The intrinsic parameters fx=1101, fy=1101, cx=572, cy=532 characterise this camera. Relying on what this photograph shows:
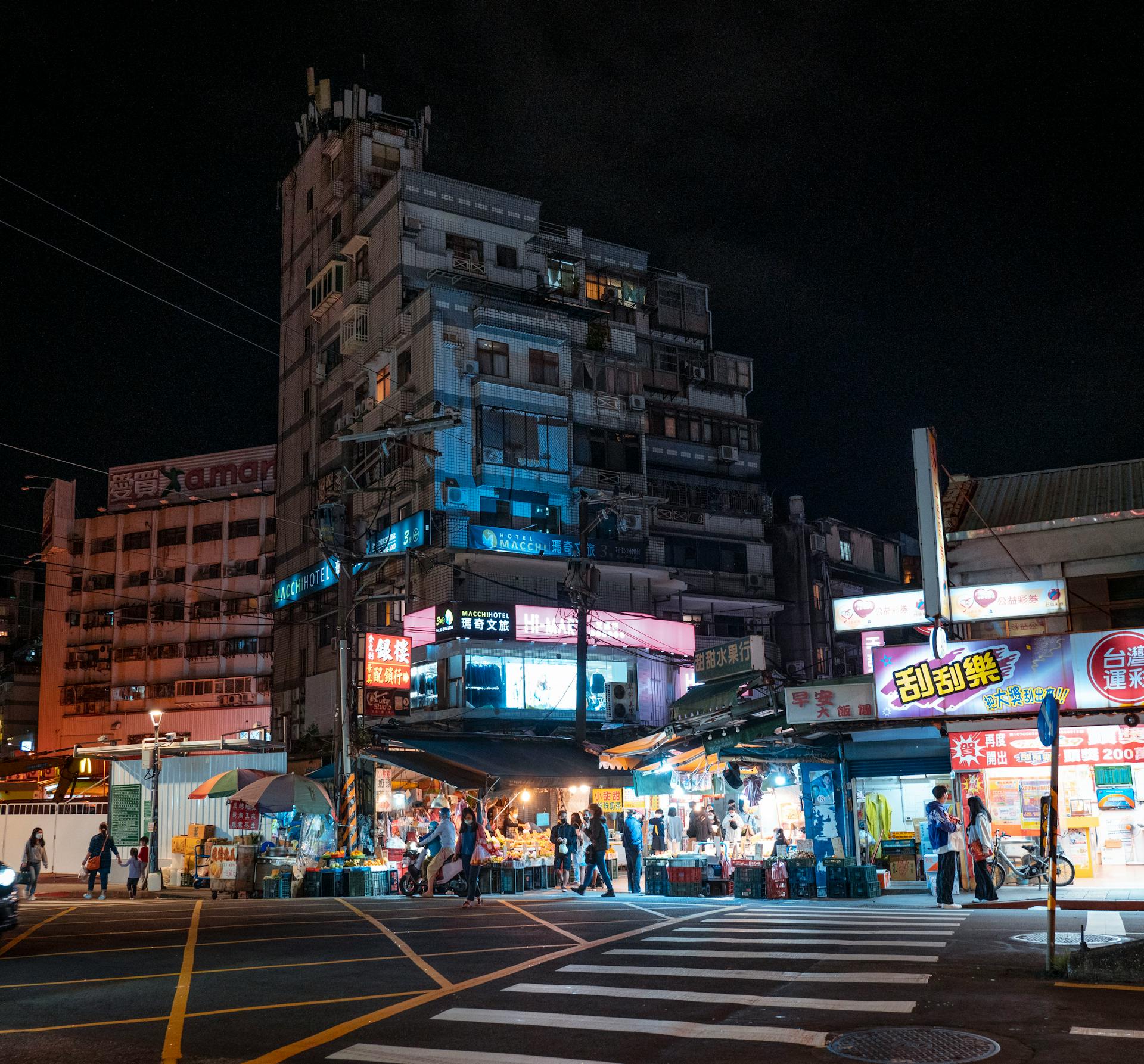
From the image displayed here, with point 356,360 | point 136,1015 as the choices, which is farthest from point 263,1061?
point 356,360

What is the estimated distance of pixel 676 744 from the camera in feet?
86.5

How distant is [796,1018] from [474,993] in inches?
123

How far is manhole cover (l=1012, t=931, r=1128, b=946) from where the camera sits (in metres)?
11.5

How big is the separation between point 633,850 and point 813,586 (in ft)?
118

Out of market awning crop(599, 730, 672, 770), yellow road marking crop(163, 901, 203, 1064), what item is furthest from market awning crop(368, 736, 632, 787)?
yellow road marking crop(163, 901, 203, 1064)

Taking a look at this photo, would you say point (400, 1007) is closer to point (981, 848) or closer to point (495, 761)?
point (981, 848)

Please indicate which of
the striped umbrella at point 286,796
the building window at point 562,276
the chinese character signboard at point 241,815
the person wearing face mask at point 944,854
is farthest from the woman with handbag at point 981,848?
the building window at point 562,276

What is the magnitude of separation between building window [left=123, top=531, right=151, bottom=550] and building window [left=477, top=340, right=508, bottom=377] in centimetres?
4012

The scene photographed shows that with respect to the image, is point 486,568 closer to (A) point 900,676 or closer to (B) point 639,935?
(A) point 900,676

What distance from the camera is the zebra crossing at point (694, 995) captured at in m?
7.93

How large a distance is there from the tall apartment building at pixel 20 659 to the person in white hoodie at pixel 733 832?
2873 inches

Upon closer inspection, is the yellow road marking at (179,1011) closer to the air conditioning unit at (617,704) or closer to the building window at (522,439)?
the air conditioning unit at (617,704)

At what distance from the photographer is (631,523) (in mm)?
49719

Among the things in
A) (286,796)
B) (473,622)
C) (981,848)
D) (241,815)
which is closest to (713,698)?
(981,848)
